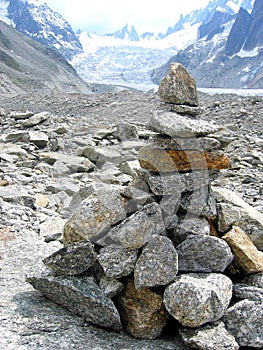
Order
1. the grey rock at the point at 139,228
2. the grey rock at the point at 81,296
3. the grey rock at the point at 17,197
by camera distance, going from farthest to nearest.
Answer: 1. the grey rock at the point at 17,197
2. the grey rock at the point at 139,228
3. the grey rock at the point at 81,296

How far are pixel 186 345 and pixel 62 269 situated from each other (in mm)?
2636

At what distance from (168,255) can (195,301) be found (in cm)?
100

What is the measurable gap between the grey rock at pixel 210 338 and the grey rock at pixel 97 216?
244 centimetres

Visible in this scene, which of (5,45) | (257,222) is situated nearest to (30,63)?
(5,45)

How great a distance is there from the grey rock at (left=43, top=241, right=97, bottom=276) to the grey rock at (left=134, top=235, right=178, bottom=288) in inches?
39.2

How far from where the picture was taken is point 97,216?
7863 millimetres

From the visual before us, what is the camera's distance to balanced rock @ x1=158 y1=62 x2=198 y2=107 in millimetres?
8047

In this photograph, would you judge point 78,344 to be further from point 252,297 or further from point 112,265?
point 252,297

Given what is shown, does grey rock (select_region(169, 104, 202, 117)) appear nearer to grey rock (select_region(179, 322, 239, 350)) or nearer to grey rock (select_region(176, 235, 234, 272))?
grey rock (select_region(176, 235, 234, 272))

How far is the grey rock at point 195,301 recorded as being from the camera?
6508 mm

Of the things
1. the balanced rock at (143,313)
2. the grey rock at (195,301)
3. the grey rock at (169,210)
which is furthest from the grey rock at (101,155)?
the grey rock at (195,301)

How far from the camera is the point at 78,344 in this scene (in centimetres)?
642

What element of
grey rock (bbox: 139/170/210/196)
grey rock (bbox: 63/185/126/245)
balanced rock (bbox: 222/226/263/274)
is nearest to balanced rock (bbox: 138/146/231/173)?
grey rock (bbox: 139/170/210/196)

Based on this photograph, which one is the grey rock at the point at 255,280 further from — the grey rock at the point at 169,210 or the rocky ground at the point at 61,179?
the rocky ground at the point at 61,179
